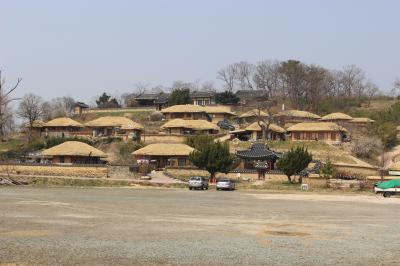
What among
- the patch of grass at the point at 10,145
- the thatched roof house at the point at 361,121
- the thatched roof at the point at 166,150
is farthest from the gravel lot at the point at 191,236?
the thatched roof house at the point at 361,121

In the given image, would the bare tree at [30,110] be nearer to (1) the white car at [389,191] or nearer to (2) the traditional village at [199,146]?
(2) the traditional village at [199,146]

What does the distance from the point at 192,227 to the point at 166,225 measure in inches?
44.2

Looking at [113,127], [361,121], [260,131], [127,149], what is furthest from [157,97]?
[361,121]

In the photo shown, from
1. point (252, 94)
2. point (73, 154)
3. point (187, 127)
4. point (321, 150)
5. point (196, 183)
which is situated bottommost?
point (196, 183)

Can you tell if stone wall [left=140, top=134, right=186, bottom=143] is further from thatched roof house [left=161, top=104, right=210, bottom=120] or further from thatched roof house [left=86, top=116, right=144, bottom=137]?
thatched roof house [left=161, top=104, right=210, bottom=120]

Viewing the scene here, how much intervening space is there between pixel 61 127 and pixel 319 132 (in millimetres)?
42938

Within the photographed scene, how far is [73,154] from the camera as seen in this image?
237ft

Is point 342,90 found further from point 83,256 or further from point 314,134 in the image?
point 83,256

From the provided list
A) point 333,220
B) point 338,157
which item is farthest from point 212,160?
point 333,220

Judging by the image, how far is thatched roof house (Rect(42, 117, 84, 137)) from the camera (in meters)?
98.1

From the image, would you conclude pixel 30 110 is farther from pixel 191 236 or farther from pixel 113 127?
pixel 191 236

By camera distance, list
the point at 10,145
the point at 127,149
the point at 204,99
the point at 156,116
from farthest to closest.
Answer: the point at 204,99 < the point at 156,116 < the point at 10,145 < the point at 127,149

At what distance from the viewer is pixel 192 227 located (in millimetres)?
22438

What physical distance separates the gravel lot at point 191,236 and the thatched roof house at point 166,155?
42.4 metres
